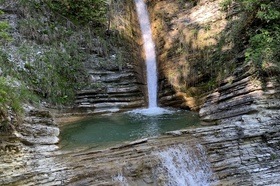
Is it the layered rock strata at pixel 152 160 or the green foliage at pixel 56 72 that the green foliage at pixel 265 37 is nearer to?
the layered rock strata at pixel 152 160

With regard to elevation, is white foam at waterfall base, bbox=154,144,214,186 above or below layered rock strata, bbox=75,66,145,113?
below

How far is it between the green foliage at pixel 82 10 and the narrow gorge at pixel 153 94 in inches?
7.1

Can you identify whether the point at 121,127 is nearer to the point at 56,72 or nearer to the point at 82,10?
the point at 56,72

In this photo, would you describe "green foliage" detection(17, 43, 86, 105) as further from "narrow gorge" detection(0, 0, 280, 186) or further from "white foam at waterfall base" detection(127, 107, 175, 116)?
"white foam at waterfall base" detection(127, 107, 175, 116)

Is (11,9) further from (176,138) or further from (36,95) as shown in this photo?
(176,138)

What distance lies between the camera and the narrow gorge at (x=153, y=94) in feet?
17.6

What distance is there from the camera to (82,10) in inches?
490

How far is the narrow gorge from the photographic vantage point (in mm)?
5375

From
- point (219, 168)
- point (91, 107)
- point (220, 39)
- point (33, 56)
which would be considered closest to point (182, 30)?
point (220, 39)

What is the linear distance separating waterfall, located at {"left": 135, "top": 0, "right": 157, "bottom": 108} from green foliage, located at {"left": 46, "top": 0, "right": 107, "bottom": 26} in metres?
2.92

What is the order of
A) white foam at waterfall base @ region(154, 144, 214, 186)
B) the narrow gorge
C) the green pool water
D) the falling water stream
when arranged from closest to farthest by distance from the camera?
the narrow gorge
white foam at waterfall base @ region(154, 144, 214, 186)
the falling water stream
the green pool water

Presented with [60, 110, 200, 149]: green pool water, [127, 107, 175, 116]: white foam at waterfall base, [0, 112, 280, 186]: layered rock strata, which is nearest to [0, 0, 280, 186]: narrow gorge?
[0, 112, 280, 186]: layered rock strata

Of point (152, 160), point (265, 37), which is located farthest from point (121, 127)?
point (265, 37)

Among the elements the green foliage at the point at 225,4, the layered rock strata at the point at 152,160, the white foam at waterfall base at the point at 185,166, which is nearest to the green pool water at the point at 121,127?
the layered rock strata at the point at 152,160
